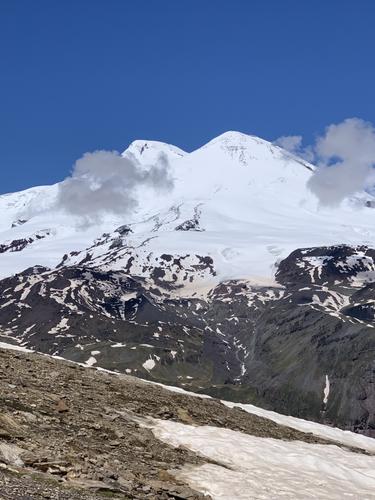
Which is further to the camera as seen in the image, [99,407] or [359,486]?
[99,407]

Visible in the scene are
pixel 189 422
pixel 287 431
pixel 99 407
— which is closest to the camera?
pixel 99 407

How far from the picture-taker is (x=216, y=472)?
35.0m

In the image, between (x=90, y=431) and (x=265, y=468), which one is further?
(x=265, y=468)

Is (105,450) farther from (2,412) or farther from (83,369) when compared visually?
(83,369)

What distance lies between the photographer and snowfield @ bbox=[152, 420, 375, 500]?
33.5 metres

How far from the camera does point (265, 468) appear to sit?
126ft

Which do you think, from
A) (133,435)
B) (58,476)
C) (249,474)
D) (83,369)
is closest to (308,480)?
(249,474)

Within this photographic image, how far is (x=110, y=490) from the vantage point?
1102 inches

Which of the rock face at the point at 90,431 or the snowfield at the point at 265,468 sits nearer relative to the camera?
the rock face at the point at 90,431

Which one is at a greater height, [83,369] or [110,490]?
[83,369]

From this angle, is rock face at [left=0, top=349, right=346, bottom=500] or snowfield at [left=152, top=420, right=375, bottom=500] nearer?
rock face at [left=0, top=349, right=346, bottom=500]

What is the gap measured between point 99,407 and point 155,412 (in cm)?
434

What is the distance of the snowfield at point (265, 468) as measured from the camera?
1320 inches

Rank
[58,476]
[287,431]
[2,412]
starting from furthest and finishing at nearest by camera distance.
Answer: [287,431], [2,412], [58,476]
